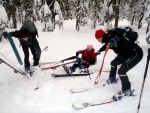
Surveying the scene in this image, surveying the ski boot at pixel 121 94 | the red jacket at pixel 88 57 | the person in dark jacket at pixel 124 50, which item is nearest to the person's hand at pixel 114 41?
the person in dark jacket at pixel 124 50

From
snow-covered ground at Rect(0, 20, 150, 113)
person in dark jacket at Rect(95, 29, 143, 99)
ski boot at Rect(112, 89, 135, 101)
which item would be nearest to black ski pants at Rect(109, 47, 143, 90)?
person in dark jacket at Rect(95, 29, 143, 99)

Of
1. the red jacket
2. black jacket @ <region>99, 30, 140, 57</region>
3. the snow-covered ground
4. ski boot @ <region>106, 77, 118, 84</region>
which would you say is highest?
black jacket @ <region>99, 30, 140, 57</region>

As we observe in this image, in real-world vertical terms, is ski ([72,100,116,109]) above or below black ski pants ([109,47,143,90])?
below

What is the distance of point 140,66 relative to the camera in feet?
25.2

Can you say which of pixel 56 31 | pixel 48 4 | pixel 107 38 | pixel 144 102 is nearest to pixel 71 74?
pixel 107 38

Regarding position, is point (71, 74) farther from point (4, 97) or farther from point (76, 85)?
point (4, 97)

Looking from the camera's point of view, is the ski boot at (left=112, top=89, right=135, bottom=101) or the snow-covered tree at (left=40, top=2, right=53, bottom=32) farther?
the snow-covered tree at (left=40, top=2, right=53, bottom=32)

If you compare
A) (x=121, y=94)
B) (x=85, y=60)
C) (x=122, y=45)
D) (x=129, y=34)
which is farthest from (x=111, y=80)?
(x=85, y=60)

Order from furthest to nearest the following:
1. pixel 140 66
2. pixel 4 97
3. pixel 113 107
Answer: pixel 140 66 → pixel 4 97 → pixel 113 107

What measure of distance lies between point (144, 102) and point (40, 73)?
376 cm

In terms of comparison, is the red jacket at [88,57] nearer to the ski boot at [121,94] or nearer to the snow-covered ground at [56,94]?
the snow-covered ground at [56,94]

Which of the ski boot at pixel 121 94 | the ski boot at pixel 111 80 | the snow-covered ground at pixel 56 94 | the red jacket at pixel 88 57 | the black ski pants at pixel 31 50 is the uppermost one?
the black ski pants at pixel 31 50

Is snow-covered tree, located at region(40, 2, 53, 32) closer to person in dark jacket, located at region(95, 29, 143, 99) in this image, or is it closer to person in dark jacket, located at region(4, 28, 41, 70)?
person in dark jacket, located at region(4, 28, 41, 70)

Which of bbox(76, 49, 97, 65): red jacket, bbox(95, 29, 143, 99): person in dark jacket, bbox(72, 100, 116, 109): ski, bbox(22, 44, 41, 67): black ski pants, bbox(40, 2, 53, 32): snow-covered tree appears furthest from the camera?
bbox(40, 2, 53, 32): snow-covered tree
